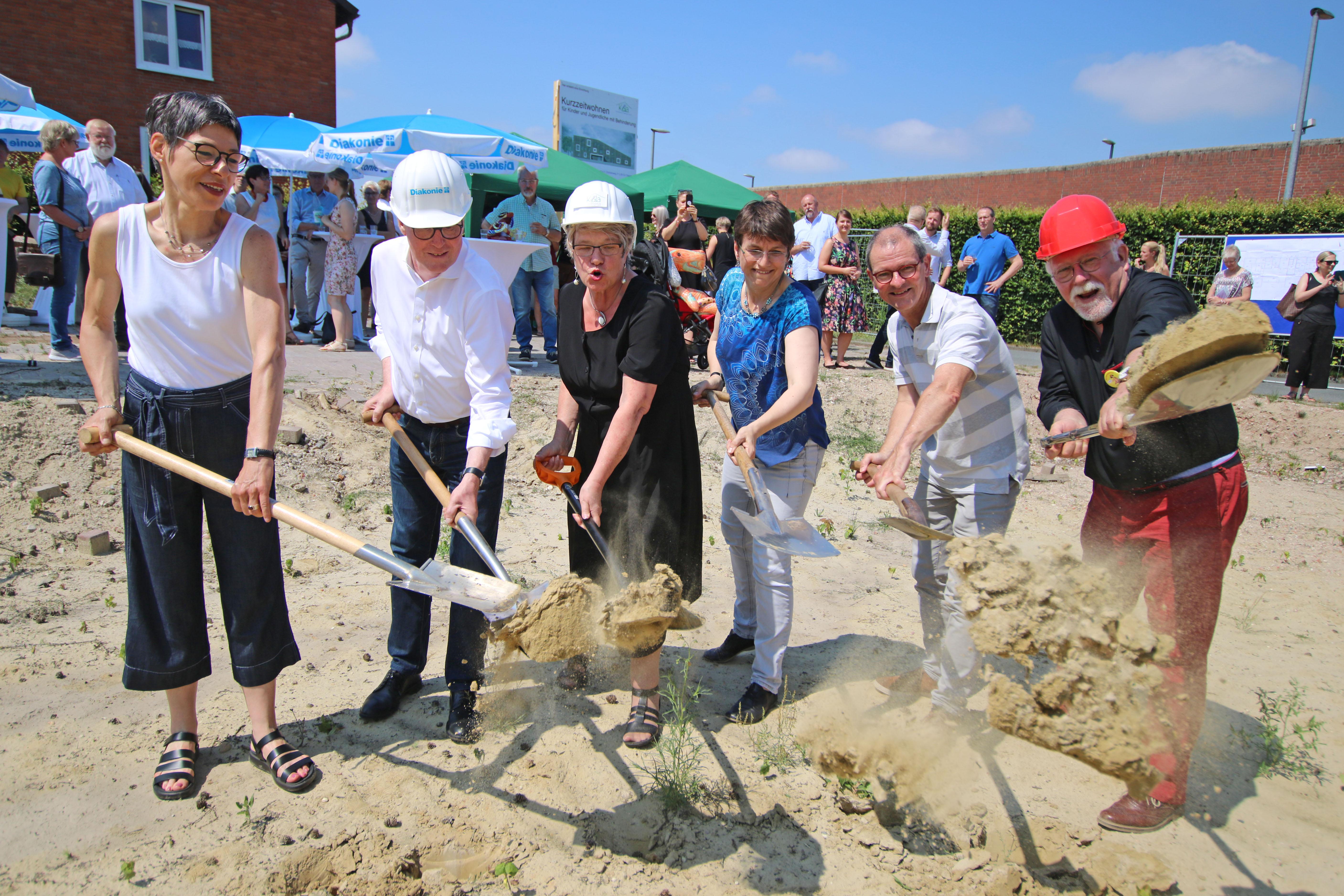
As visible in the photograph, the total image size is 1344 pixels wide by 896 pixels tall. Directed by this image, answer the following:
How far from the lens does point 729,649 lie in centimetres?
395

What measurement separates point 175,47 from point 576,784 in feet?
71.1

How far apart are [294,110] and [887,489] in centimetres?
2148

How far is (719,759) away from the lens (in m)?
3.11

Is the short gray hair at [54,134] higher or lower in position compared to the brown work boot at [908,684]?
higher

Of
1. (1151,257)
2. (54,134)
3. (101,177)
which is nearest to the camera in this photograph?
(54,134)

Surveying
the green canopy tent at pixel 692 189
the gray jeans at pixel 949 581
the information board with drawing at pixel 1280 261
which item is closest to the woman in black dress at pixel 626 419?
the gray jeans at pixel 949 581

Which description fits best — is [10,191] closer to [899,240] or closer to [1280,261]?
[899,240]

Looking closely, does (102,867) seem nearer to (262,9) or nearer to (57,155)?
(57,155)

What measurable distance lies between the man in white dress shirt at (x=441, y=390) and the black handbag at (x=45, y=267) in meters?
6.24

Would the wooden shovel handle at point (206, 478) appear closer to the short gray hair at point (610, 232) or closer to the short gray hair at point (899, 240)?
the short gray hair at point (610, 232)

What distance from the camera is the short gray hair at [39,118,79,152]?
7.13 m

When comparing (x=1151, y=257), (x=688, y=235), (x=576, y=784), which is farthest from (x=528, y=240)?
(x=1151, y=257)

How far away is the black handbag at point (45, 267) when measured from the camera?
287 inches

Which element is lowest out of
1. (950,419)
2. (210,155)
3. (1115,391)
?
(950,419)
